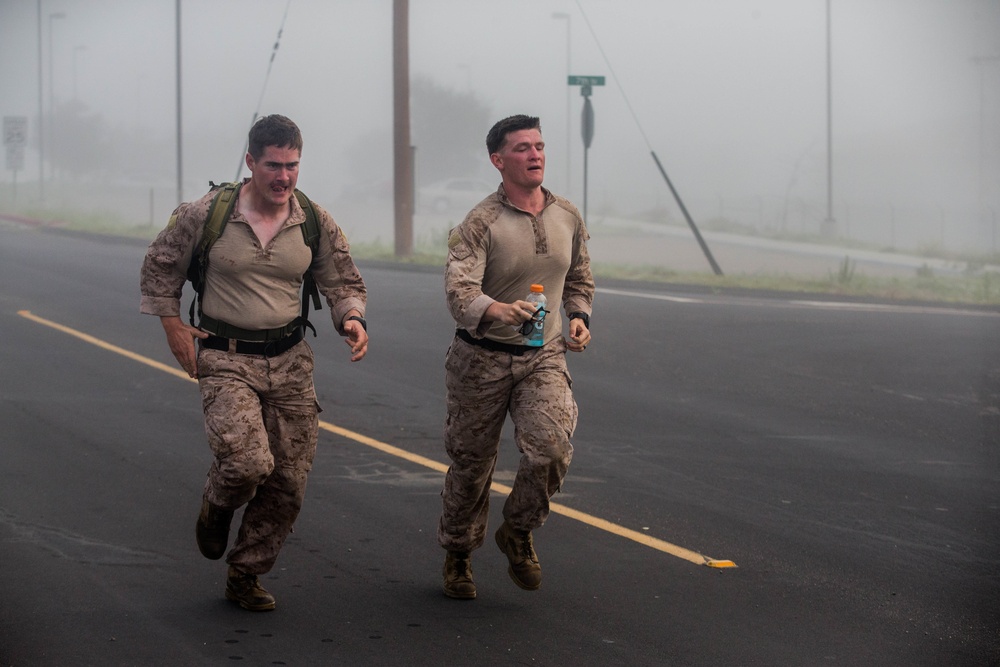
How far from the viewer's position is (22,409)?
36.1 ft

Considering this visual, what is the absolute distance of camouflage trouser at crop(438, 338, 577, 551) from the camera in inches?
234

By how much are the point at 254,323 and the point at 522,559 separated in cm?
151

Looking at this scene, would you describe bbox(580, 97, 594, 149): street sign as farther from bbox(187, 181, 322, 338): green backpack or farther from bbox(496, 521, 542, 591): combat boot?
bbox(496, 521, 542, 591): combat boot

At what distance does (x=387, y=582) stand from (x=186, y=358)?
1.41 meters

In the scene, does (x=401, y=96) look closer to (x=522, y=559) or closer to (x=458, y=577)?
(x=458, y=577)

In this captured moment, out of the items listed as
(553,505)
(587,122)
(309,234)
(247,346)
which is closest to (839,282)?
(587,122)

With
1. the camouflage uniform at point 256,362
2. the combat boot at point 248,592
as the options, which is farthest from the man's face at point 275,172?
the combat boot at point 248,592

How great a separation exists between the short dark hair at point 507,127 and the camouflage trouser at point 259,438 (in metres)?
1.22

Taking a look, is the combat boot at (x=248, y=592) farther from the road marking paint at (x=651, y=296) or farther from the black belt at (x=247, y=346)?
the road marking paint at (x=651, y=296)

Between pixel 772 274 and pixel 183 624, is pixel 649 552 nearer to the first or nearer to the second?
pixel 183 624

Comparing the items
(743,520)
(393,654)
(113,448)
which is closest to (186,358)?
(393,654)

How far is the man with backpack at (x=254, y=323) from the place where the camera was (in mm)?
5867

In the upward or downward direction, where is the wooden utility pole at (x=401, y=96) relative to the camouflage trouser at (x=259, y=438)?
upward

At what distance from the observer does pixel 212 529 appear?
6.03 m
